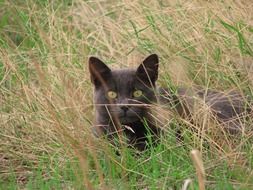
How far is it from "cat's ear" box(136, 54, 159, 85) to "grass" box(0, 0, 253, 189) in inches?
5.3

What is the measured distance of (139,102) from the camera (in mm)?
4750

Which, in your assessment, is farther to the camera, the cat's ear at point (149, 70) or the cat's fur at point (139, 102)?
the cat's ear at point (149, 70)

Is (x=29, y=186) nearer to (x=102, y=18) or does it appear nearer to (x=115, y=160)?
(x=115, y=160)

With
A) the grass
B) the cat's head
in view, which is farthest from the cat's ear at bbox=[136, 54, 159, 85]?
the grass

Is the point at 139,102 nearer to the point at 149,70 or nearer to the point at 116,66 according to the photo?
the point at 149,70

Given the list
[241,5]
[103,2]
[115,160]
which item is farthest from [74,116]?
[103,2]

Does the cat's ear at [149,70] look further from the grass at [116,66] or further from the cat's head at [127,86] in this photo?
the grass at [116,66]

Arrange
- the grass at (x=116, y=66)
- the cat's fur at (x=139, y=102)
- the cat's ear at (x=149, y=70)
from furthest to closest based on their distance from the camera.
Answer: the cat's ear at (x=149, y=70)
the cat's fur at (x=139, y=102)
the grass at (x=116, y=66)

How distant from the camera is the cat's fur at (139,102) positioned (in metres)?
4.66

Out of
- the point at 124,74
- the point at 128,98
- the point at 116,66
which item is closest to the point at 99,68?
the point at 124,74

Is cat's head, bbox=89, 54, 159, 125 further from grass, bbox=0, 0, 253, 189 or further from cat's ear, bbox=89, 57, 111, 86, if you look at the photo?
grass, bbox=0, 0, 253, 189

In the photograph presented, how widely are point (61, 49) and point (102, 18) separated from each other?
0.57m

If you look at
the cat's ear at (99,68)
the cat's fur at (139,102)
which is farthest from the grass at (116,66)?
the cat's ear at (99,68)

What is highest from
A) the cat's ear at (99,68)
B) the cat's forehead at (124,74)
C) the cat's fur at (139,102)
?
the cat's ear at (99,68)
